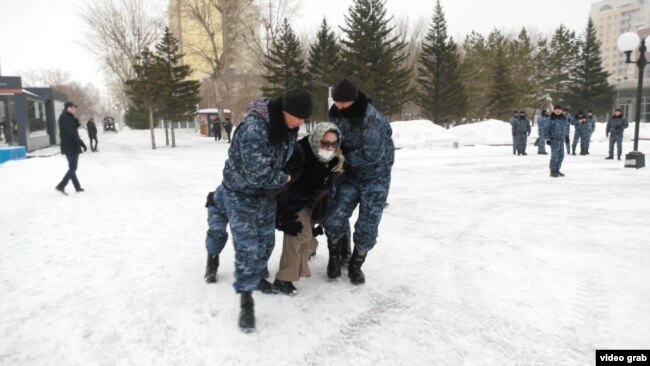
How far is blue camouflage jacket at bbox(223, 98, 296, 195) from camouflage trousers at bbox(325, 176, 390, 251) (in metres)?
0.83

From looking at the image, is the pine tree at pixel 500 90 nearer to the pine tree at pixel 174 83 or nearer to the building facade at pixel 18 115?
the pine tree at pixel 174 83

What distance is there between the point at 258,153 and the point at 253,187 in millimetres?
258

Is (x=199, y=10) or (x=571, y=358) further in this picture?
(x=199, y=10)

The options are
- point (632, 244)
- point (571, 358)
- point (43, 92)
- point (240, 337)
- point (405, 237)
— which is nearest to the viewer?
point (571, 358)

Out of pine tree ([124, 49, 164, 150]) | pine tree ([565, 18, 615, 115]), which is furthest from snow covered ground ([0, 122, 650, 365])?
pine tree ([565, 18, 615, 115])

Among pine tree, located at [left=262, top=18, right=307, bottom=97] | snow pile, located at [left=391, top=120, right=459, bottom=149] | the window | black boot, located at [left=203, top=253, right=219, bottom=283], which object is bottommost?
black boot, located at [left=203, top=253, right=219, bottom=283]

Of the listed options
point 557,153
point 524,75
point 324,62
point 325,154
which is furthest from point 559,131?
point 524,75

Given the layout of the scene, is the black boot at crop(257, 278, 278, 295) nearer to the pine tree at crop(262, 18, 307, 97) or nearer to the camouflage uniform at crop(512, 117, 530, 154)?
the camouflage uniform at crop(512, 117, 530, 154)

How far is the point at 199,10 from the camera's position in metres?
30.7

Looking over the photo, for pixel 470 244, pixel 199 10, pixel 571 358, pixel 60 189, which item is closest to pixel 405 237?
pixel 470 244

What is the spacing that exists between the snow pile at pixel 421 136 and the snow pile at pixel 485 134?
1.02 m

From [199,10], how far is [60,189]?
84.2ft

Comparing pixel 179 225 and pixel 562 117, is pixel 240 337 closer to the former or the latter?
pixel 179 225

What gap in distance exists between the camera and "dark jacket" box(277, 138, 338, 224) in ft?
11.1
